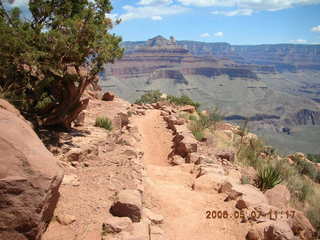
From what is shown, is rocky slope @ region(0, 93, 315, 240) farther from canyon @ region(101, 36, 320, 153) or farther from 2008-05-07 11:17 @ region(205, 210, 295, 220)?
canyon @ region(101, 36, 320, 153)

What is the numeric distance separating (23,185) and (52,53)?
20.0ft

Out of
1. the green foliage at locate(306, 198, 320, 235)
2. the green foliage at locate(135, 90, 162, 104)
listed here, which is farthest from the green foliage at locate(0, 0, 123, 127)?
the green foliage at locate(135, 90, 162, 104)

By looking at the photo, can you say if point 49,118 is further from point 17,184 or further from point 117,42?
point 17,184

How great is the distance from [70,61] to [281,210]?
745cm

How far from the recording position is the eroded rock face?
159 inches

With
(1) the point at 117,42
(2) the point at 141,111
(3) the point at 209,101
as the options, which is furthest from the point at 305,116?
(1) the point at 117,42

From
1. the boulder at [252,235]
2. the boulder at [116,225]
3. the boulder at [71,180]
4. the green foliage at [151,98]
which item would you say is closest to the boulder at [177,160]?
the boulder at [71,180]

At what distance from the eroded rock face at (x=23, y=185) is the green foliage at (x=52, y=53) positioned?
4.86 m

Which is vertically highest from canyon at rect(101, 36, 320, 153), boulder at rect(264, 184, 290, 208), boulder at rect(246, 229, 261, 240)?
boulder at rect(246, 229, 261, 240)

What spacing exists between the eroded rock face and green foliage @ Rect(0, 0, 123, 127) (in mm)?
4855

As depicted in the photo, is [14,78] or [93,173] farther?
[14,78]

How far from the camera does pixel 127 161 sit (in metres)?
8.75

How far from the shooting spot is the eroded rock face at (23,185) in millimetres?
4031

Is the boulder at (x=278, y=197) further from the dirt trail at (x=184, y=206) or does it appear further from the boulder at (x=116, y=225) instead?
the boulder at (x=116, y=225)
